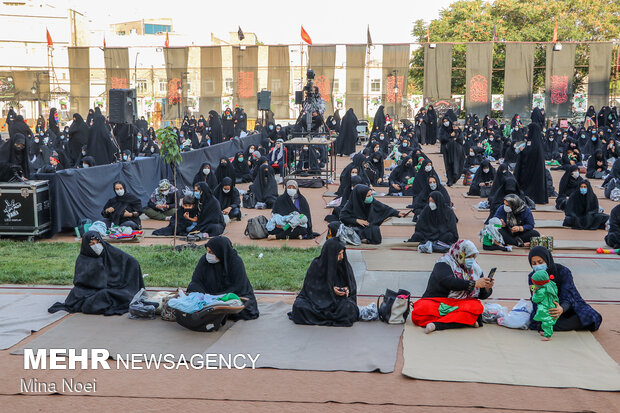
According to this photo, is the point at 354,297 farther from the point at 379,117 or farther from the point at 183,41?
the point at 183,41

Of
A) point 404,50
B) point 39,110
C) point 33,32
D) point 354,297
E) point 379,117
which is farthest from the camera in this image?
point 33,32

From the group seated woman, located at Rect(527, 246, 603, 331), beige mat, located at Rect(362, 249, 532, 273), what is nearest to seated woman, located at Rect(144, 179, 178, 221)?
beige mat, located at Rect(362, 249, 532, 273)

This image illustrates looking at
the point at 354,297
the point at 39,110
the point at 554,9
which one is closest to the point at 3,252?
the point at 354,297

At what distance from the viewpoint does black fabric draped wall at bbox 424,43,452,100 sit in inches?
1348

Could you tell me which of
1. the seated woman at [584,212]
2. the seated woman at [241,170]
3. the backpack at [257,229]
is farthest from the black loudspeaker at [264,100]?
the seated woman at [584,212]

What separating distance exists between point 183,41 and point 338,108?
2418cm

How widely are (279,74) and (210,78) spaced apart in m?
3.70

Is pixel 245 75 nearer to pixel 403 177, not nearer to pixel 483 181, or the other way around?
pixel 403 177

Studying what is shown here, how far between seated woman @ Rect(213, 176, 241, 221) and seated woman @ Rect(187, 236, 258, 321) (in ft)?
19.2

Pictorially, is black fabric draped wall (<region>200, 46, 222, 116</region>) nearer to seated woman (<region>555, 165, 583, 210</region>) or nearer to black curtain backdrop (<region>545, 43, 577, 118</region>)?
black curtain backdrop (<region>545, 43, 577, 118</region>)

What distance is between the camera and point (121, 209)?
11.9 m

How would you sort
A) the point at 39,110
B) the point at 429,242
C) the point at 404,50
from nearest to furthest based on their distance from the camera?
the point at 429,242
the point at 404,50
the point at 39,110

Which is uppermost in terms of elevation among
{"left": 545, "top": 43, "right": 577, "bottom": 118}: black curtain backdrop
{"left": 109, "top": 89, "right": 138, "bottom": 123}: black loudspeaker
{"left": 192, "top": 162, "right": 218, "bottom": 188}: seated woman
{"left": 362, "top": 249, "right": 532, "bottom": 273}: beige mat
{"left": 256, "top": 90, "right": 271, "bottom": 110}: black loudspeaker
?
{"left": 545, "top": 43, "right": 577, "bottom": 118}: black curtain backdrop

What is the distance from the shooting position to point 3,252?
10430mm
